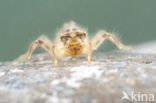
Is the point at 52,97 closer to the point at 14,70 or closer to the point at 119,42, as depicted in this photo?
the point at 14,70

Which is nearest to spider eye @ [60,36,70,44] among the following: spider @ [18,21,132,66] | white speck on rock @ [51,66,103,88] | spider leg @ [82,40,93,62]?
spider @ [18,21,132,66]

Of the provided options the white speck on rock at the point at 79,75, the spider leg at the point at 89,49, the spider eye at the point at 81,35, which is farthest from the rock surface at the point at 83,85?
the spider eye at the point at 81,35

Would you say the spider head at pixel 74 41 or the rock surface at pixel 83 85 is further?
the spider head at pixel 74 41

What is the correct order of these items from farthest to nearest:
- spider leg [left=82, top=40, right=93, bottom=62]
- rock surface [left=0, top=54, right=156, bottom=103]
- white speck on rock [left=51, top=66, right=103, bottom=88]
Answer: spider leg [left=82, top=40, right=93, bottom=62]
white speck on rock [left=51, top=66, right=103, bottom=88]
rock surface [left=0, top=54, right=156, bottom=103]

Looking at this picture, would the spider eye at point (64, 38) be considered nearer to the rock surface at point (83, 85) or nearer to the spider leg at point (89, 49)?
the spider leg at point (89, 49)

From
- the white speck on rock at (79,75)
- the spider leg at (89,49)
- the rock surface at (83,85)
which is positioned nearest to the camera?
the rock surface at (83,85)

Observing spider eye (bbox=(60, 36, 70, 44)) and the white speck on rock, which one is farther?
spider eye (bbox=(60, 36, 70, 44))

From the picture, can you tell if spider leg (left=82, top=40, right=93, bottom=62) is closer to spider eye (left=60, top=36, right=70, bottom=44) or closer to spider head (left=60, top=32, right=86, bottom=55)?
spider head (left=60, top=32, right=86, bottom=55)

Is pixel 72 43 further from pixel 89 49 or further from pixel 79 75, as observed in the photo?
pixel 79 75

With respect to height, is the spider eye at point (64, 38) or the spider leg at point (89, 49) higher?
the spider eye at point (64, 38)

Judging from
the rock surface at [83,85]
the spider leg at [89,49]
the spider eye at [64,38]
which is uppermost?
the spider eye at [64,38]
